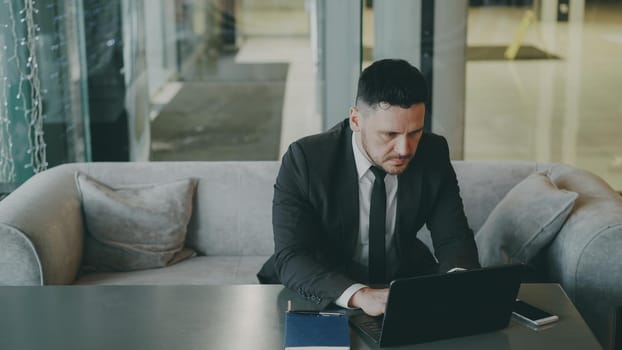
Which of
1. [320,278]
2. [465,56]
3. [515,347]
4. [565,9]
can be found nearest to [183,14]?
[465,56]

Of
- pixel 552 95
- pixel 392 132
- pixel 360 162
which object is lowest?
pixel 552 95

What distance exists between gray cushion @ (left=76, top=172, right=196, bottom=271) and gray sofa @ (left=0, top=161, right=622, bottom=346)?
5cm

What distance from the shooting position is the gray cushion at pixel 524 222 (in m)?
3.04

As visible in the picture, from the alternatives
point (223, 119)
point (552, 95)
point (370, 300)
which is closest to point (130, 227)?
point (370, 300)

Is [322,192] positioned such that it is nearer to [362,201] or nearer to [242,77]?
[362,201]

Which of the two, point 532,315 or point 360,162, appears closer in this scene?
point 532,315

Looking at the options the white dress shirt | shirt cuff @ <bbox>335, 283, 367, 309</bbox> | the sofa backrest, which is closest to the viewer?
shirt cuff @ <bbox>335, 283, 367, 309</bbox>

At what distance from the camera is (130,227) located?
345 cm

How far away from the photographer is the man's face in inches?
91.2

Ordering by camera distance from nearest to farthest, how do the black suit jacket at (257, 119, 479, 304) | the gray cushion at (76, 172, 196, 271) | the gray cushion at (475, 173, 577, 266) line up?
the black suit jacket at (257, 119, 479, 304) → the gray cushion at (475, 173, 577, 266) → the gray cushion at (76, 172, 196, 271)

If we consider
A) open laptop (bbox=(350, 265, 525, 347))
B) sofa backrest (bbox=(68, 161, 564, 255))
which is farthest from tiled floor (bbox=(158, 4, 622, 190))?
open laptop (bbox=(350, 265, 525, 347))

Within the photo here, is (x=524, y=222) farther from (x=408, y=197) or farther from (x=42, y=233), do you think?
(x=42, y=233)

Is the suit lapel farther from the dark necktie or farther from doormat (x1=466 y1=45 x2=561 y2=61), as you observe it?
doormat (x1=466 y1=45 x2=561 y2=61)

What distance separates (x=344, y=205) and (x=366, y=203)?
0.26 ft
